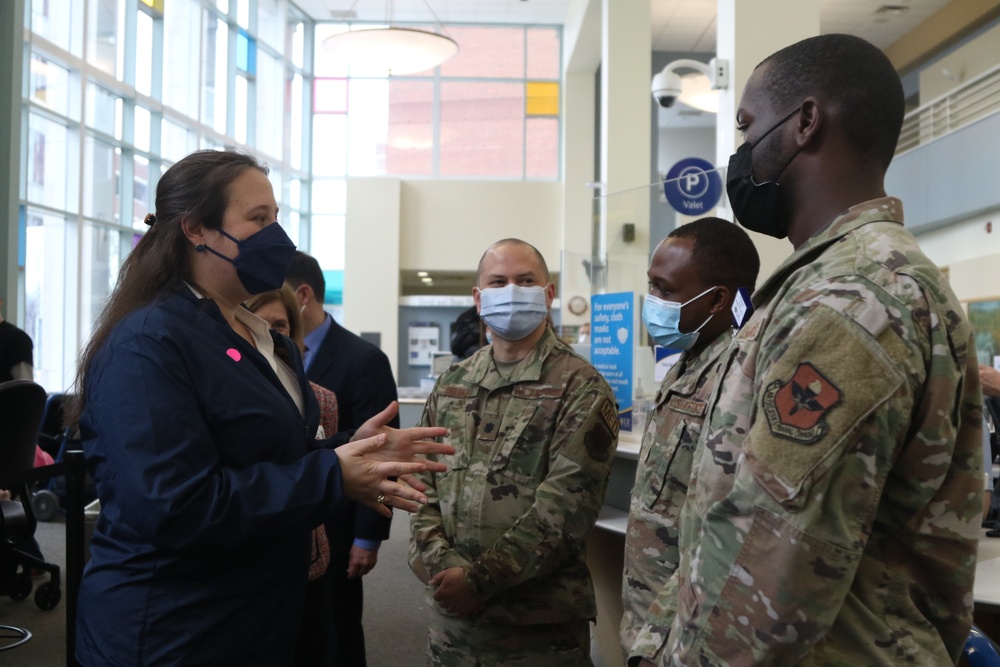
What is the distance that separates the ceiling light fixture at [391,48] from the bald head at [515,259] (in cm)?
800

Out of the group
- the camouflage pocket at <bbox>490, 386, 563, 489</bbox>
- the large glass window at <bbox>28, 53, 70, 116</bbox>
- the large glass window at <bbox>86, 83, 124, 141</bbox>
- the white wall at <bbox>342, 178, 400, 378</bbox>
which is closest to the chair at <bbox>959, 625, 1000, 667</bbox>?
the camouflage pocket at <bbox>490, 386, 563, 489</bbox>

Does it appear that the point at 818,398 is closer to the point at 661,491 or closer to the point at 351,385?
the point at 661,491

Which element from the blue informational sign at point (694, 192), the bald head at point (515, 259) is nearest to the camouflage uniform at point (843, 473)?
the bald head at point (515, 259)

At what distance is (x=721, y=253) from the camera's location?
7.44 ft

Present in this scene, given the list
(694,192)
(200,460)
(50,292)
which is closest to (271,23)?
(50,292)

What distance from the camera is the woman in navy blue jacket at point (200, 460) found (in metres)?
1.49

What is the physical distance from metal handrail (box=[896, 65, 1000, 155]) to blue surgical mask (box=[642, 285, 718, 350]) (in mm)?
7905

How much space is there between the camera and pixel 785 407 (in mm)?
1003

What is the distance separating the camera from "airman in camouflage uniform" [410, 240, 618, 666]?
7.46ft

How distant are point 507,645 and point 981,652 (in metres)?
1.13

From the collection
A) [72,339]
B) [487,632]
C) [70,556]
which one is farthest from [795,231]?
[72,339]

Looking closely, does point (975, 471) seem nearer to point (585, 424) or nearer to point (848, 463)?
point (848, 463)

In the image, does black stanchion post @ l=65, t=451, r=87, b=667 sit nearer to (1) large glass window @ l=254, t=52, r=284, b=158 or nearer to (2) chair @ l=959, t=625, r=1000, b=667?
(2) chair @ l=959, t=625, r=1000, b=667

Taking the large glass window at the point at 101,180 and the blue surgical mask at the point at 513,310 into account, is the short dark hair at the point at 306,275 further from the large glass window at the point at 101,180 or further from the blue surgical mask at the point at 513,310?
the large glass window at the point at 101,180
